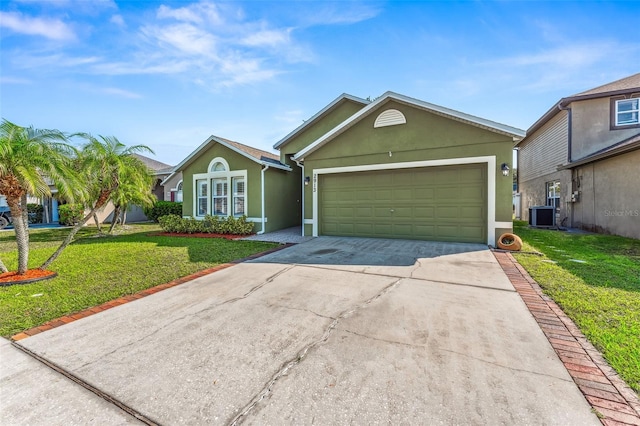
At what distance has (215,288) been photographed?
4758mm

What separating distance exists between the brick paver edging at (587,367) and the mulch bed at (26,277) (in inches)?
312

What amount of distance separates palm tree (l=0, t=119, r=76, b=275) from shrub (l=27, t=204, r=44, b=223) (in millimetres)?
18814

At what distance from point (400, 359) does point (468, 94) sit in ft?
37.4

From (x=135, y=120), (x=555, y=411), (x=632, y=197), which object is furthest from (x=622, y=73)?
(x=135, y=120)

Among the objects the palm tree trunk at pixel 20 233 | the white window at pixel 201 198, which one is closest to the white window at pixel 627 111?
the white window at pixel 201 198

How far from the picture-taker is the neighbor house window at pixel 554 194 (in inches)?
600

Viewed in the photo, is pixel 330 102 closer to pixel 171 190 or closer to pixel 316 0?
pixel 316 0

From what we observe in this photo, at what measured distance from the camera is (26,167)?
4.95 meters

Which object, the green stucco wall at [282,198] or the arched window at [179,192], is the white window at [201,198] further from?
the arched window at [179,192]

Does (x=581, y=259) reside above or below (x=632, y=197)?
below

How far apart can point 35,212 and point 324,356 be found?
83.4ft

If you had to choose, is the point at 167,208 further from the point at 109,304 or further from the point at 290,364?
the point at 290,364

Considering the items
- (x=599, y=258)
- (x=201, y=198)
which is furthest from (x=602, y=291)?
(x=201, y=198)

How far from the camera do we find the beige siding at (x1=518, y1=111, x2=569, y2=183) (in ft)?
46.0
